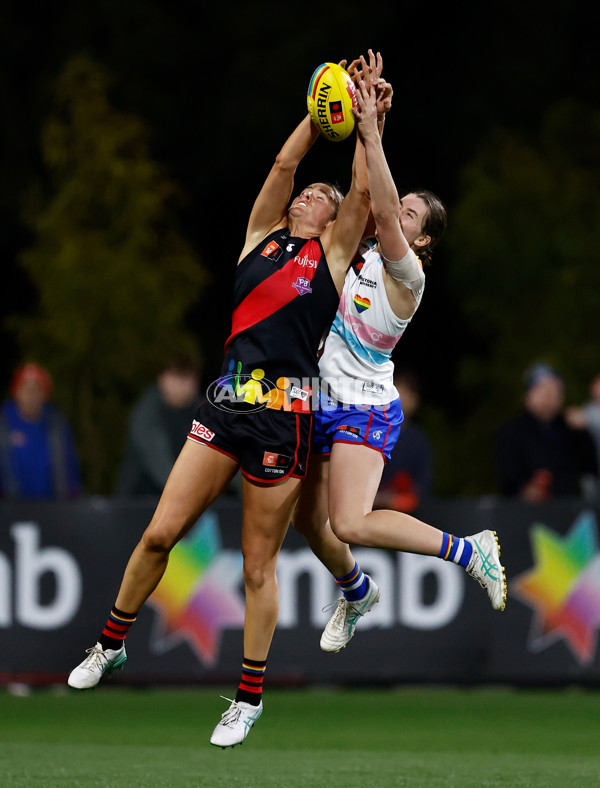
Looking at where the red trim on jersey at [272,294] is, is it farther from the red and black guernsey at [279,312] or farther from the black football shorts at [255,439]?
the black football shorts at [255,439]

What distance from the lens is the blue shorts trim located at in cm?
666

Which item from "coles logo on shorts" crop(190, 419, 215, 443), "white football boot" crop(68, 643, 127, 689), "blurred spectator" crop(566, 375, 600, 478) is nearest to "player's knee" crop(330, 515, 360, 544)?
"coles logo on shorts" crop(190, 419, 215, 443)

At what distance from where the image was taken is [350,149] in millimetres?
23375

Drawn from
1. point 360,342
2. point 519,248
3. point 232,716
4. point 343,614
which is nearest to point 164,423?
point 343,614

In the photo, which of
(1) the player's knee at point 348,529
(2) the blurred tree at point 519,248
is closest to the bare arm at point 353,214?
(1) the player's knee at point 348,529

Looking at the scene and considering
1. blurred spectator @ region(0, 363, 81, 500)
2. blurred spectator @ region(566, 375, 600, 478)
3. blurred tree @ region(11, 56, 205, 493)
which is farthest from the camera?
blurred tree @ region(11, 56, 205, 493)

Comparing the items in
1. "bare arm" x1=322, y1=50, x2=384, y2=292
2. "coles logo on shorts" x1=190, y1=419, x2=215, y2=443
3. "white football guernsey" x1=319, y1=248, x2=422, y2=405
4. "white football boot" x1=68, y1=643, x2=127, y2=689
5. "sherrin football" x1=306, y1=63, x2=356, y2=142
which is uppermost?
"sherrin football" x1=306, y1=63, x2=356, y2=142

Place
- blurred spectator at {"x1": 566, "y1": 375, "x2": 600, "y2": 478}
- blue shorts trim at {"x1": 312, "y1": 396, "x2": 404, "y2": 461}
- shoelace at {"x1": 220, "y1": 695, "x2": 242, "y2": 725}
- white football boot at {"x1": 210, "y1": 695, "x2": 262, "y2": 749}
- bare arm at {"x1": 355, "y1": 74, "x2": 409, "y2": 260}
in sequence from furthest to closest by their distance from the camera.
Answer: blurred spectator at {"x1": 566, "y1": 375, "x2": 600, "y2": 478} → blue shorts trim at {"x1": 312, "y1": 396, "x2": 404, "y2": 461} → shoelace at {"x1": 220, "y1": 695, "x2": 242, "y2": 725} → white football boot at {"x1": 210, "y1": 695, "x2": 262, "y2": 749} → bare arm at {"x1": 355, "y1": 74, "x2": 409, "y2": 260}

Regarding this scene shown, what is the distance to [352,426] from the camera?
21.9ft

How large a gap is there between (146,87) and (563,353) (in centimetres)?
933

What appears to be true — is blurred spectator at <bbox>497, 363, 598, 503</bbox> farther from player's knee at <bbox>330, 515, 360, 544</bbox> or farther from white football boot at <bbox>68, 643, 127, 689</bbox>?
white football boot at <bbox>68, 643, 127, 689</bbox>

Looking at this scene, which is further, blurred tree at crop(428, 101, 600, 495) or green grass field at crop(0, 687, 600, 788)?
blurred tree at crop(428, 101, 600, 495)

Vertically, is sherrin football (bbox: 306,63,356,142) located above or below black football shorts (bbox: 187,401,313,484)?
above

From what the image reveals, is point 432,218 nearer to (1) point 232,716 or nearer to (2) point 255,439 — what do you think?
(2) point 255,439
